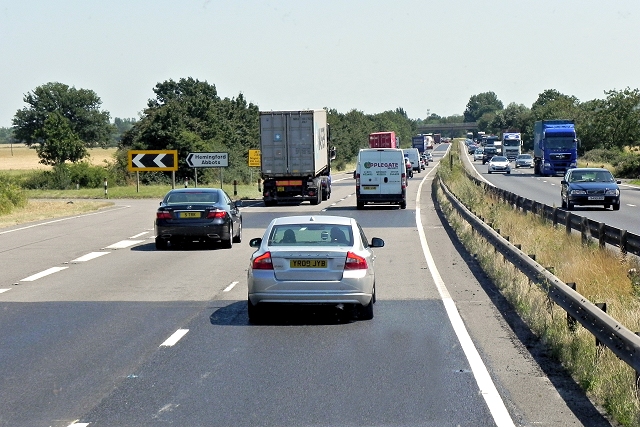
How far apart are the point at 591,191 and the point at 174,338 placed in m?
27.6

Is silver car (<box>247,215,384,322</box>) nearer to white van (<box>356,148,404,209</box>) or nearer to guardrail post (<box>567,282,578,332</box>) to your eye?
guardrail post (<box>567,282,578,332</box>)

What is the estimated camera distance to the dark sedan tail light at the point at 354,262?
40.5 feet

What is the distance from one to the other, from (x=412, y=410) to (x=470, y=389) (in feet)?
3.03

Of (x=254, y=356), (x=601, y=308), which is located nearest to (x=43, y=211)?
(x=254, y=356)

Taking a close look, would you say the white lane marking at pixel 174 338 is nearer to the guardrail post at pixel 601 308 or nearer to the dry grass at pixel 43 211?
the guardrail post at pixel 601 308

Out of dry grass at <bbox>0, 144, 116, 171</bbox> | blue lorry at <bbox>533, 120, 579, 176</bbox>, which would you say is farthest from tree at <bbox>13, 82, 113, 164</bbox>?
blue lorry at <bbox>533, 120, 579, 176</bbox>

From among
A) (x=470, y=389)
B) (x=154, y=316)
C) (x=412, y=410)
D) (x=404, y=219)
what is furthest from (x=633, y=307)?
(x=404, y=219)

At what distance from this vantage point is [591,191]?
120 feet

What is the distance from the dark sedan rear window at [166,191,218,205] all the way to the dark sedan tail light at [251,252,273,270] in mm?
10894

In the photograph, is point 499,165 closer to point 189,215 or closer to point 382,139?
point 382,139

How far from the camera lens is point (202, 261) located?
2062 centimetres

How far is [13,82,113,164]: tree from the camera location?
15423cm

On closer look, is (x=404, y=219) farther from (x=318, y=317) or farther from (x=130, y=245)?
(x=318, y=317)

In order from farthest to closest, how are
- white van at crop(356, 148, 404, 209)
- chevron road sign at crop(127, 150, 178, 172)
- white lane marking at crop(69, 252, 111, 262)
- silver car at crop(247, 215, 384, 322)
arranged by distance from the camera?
1. chevron road sign at crop(127, 150, 178, 172)
2. white van at crop(356, 148, 404, 209)
3. white lane marking at crop(69, 252, 111, 262)
4. silver car at crop(247, 215, 384, 322)
